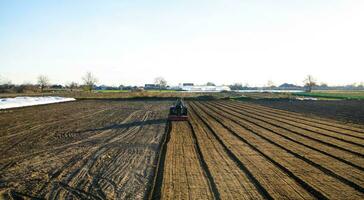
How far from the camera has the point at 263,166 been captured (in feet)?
37.0

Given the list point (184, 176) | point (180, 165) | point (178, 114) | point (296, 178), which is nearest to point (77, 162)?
point (180, 165)

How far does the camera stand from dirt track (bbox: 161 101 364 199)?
338 inches

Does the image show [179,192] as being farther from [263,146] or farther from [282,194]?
[263,146]

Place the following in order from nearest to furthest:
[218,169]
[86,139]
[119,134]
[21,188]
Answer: [21,188], [218,169], [86,139], [119,134]

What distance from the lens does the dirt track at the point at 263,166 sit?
8.58m

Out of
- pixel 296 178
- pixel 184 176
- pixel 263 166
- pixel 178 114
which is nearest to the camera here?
pixel 296 178

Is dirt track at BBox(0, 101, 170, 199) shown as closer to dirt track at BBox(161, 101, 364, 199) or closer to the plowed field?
the plowed field

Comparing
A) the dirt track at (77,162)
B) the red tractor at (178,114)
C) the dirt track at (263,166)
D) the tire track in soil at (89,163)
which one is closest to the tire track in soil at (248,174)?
the dirt track at (263,166)

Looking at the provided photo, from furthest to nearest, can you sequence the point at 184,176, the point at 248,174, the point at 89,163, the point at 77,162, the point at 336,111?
1. the point at 336,111
2. the point at 77,162
3. the point at 89,163
4. the point at 248,174
5. the point at 184,176

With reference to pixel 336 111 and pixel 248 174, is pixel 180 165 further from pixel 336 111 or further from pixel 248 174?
Result: pixel 336 111

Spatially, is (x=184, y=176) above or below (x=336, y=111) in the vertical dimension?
above

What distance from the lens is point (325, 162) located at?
39.6 feet

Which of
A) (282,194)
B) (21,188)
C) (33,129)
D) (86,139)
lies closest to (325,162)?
(282,194)

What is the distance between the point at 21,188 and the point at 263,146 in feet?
30.7
